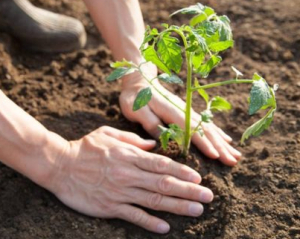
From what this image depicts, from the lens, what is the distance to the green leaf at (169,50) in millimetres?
1724

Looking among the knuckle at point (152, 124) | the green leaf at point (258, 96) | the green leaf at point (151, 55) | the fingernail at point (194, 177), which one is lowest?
the fingernail at point (194, 177)

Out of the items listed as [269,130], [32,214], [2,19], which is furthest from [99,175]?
[2,19]

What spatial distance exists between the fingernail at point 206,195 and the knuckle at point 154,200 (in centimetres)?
14

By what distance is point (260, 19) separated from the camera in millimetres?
3027

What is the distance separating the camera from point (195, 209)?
1.97 meters

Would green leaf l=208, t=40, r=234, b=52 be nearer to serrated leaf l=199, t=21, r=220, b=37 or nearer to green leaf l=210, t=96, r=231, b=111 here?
serrated leaf l=199, t=21, r=220, b=37

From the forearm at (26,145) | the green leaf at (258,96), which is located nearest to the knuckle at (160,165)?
the forearm at (26,145)

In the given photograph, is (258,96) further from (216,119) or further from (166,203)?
(216,119)

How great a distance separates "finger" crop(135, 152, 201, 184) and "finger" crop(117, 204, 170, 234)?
144mm

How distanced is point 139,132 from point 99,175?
1.21ft

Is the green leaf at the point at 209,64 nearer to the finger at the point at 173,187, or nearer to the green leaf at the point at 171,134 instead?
the green leaf at the point at 171,134

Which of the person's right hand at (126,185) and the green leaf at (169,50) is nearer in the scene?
the green leaf at (169,50)

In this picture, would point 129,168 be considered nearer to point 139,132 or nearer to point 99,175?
point 99,175

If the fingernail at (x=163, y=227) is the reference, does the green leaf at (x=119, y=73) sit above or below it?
above
